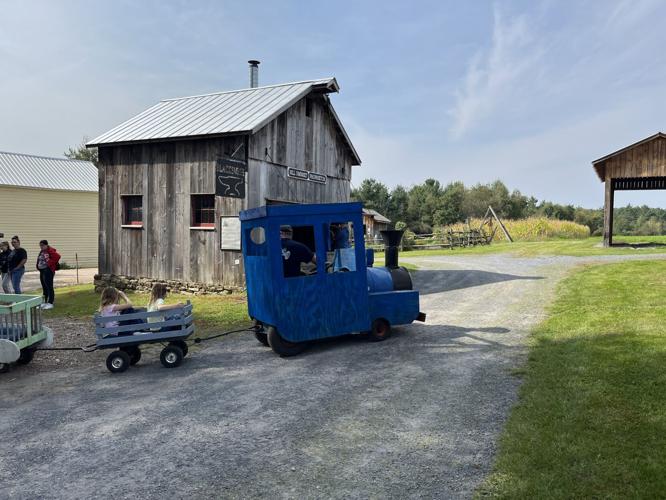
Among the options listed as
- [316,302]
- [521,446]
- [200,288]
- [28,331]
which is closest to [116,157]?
[200,288]

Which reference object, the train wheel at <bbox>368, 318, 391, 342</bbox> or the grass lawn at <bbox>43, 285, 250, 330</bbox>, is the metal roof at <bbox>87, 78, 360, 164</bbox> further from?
the train wheel at <bbox>368, 318, 391, 342</bbox>

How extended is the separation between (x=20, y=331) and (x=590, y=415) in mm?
7966

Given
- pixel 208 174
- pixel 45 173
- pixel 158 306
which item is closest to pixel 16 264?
pixel 208 174

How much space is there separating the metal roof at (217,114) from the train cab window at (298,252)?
686cm

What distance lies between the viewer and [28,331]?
7.81 meters

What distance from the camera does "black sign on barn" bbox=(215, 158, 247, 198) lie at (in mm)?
13812

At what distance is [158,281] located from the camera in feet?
53.0

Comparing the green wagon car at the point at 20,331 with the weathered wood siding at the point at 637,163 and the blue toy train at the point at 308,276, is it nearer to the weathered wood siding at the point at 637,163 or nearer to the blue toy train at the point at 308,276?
the blue toy train at the point at 308,276

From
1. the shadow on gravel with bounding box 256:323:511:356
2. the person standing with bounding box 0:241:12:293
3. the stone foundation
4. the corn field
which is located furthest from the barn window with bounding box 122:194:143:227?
the corn field

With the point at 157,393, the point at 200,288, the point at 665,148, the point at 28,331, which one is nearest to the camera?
the point at 157,393

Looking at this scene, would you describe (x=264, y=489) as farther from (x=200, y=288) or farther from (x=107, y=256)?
(x=107, y=256)

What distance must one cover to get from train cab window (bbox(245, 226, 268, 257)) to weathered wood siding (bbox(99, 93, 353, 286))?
556cm

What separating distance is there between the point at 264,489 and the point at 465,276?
14099 millimetres

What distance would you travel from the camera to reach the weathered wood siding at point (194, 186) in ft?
48.8
